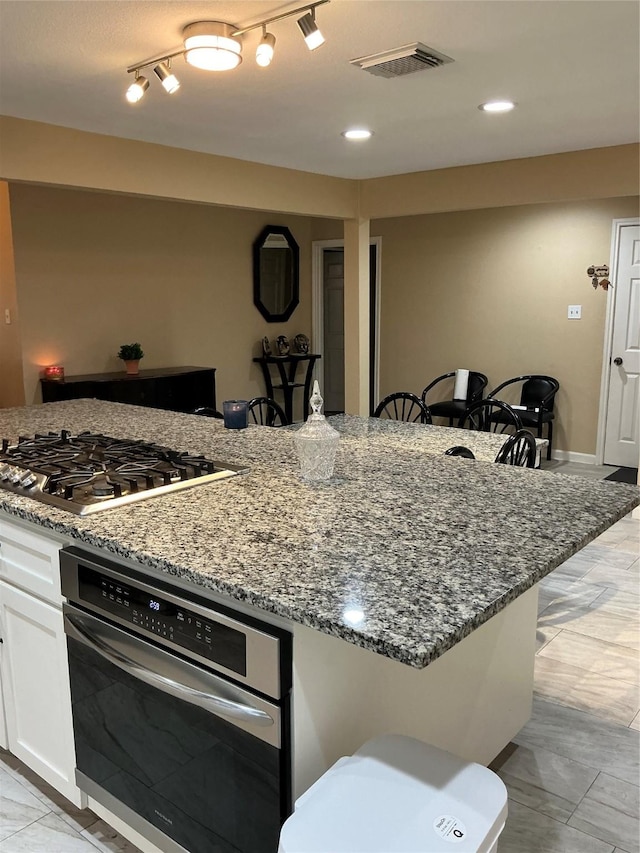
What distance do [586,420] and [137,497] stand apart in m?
5.01

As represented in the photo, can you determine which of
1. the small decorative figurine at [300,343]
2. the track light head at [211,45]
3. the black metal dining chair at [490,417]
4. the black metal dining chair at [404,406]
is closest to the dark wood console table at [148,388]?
the small decorative figurine at [300,343]

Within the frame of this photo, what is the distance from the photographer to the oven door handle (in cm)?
139

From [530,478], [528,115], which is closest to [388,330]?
[528,115]

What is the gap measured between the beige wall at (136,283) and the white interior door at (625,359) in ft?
10.5

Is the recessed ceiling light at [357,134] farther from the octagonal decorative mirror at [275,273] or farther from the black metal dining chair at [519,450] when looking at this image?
the octagonal decorative mirror at [275,273]

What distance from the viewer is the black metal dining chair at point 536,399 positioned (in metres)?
5.90

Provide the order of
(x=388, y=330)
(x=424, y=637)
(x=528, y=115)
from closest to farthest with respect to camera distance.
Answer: (x=424, y=637) → (x=528, y=115) → (x=388, y=330)

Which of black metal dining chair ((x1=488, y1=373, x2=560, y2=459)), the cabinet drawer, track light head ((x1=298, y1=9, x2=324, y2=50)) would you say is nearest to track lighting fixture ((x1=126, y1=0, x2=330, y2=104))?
track light head ((x1=298, y1=9, x2=324, y2=50))

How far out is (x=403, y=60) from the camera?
8.36 ft

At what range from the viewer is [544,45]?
2.45 m

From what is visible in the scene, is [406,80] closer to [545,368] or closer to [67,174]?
[67,174]

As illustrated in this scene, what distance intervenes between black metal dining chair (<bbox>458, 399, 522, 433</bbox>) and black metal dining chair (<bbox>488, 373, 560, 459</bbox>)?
136mm

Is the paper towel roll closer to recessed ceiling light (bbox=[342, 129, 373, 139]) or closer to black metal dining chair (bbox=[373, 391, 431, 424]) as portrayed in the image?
black metal dining chair (bbox=[373, 391, 431, 424])

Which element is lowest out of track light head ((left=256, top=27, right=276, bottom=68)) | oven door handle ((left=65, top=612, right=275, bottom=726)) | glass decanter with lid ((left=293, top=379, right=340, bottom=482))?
oven door handle ((left=65, top=612, right=275, bottom=726))
